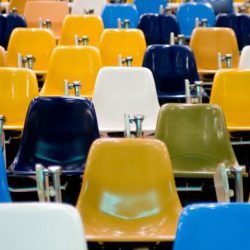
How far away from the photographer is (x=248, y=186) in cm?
509

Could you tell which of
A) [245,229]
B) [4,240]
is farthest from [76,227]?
[245,229]

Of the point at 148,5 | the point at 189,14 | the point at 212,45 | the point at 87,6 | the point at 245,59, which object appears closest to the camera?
the point at 245,59

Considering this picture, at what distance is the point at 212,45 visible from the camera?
730cm

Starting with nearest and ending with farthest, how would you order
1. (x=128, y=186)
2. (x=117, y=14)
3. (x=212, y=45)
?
(x=128, y=186), (x=212, y=45), (x=117, y=14)

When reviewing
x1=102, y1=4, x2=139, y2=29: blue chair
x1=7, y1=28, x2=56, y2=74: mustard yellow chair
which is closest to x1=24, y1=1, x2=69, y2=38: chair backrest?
x1=102, y1=4, x2=139, y2=29: blue chair

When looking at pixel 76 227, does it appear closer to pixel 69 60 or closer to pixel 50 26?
pixel 69 60

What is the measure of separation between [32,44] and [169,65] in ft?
4.25

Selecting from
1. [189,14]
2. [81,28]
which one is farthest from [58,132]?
[189,14]

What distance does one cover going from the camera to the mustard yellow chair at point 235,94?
551 cm

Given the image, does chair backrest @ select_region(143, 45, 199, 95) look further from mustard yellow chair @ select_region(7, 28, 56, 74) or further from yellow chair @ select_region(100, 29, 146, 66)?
mustard yellow chair @ select_region(7, 28, 56, 74)

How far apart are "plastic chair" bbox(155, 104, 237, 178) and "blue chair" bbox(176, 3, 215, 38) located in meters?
4.20

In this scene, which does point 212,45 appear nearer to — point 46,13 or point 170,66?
point 170,66

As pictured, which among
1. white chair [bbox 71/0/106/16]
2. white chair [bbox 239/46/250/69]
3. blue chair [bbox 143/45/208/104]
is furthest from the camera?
white chair [bbox 71/0/106/16]

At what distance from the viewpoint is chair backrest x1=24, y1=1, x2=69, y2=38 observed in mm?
8664
